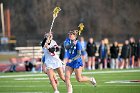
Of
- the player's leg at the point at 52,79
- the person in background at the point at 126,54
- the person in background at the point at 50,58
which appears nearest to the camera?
the player's leg at the point at 52,79

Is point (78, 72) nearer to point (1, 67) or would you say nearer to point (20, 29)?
point (1, 67)

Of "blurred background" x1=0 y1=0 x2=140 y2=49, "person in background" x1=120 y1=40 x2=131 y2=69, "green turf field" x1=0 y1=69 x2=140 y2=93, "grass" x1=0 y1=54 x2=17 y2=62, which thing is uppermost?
"blurred background" x1=0 y1=0 x2=140 y2=49

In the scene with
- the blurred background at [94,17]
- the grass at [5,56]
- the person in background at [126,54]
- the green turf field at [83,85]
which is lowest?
the green turf field at [83,85]

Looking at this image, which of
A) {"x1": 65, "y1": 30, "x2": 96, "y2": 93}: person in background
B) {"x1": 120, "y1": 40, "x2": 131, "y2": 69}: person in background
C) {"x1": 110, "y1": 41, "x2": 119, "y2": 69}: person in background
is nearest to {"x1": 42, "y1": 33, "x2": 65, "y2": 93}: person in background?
{"x1": 65, "y1": 30, "x2": 96, "y2": 93}: person in background

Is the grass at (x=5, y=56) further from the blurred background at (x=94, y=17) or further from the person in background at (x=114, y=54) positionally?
the person in background at (x=114, y=54)

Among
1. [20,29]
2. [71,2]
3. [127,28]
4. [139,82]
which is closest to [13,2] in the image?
[20,29]

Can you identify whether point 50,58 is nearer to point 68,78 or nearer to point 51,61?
point 51,61

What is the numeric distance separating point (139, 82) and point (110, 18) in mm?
47386

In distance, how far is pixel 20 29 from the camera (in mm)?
75938

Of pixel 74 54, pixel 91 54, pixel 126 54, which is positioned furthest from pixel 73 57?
pixel 126 54

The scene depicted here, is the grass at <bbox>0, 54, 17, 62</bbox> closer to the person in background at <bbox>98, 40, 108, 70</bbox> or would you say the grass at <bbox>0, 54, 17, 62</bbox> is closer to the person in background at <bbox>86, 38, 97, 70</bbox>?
the person in background at <bbox>98, 40, 108, 70</bbox>

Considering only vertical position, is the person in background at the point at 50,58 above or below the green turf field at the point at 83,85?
above

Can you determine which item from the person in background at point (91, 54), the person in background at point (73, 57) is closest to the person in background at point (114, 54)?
the person in background at point (91, 54)

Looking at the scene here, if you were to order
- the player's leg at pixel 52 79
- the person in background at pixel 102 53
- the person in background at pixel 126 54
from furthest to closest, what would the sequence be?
the person in background at pixel 102 53, the person in background at pixel 126 54, the player's leg at pixel 52 79
